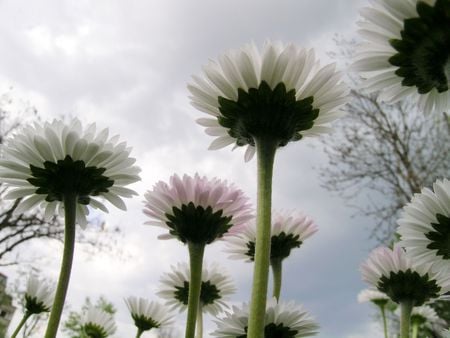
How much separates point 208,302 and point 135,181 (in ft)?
3.17

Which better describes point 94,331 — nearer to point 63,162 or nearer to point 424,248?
point 63,162

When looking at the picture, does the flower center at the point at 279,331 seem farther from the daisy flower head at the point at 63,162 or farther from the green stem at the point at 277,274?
the daisy flower head at the point at 63,162

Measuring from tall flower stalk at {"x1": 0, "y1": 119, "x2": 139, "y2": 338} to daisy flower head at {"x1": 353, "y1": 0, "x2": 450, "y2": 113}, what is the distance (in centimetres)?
74

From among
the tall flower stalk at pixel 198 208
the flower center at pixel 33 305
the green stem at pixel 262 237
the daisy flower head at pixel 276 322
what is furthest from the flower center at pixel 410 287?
the flower center at pixel 33 305

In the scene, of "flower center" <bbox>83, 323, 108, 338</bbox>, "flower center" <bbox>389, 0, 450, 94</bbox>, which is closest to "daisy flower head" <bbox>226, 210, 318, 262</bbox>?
"flower center" <bbox>389, 0, 450, 94</bbox>

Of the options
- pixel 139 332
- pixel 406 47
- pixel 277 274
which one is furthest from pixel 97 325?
pixel 406 47

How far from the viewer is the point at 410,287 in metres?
1.77

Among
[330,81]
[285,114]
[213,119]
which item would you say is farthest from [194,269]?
[330,81]

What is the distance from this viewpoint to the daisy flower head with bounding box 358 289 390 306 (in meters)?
3.22

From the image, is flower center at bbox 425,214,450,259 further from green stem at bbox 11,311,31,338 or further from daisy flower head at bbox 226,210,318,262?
green stem at bbox 11,311,31,338

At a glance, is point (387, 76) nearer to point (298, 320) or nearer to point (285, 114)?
point (285, 114)

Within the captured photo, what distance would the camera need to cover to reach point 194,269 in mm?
1461

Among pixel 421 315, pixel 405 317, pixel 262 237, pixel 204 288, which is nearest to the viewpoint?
pixel 262 237

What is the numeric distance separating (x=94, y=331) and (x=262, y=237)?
1.98 metres
